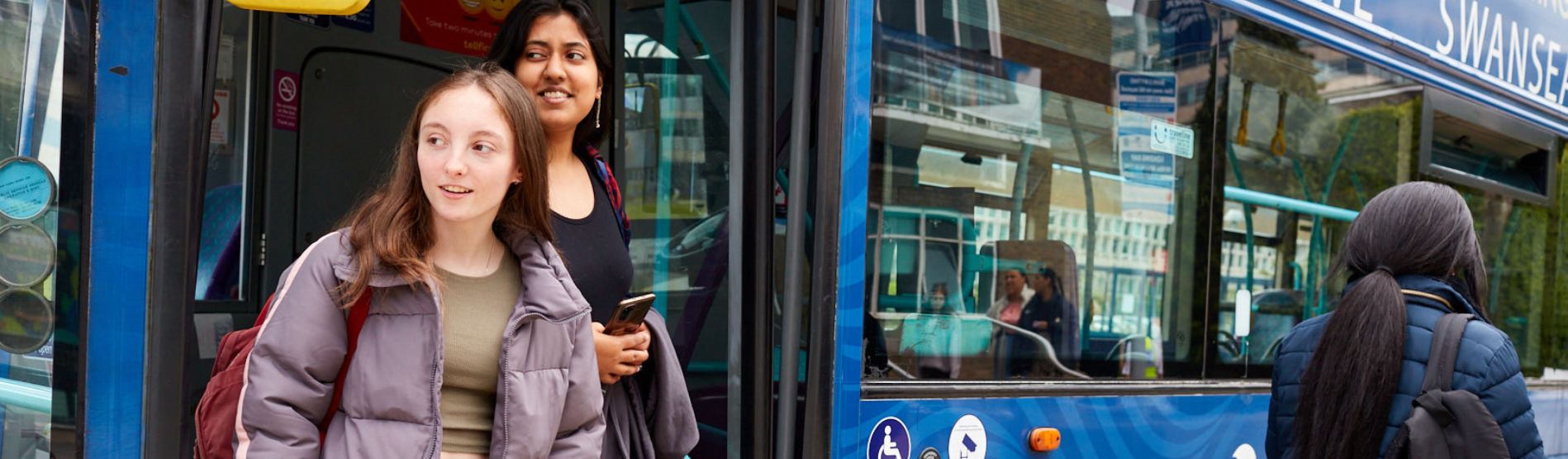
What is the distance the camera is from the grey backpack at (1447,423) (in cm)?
230

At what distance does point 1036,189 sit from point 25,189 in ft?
7.04

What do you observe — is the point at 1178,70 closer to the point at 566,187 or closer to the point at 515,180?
the point at 566,187

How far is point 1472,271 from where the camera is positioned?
260cm

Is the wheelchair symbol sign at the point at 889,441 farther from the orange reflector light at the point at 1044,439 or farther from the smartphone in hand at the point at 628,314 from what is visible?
the smartphone in hand at the point at 628,314

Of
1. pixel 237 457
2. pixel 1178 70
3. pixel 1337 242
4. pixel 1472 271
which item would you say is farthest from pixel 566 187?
pixel 1337 242

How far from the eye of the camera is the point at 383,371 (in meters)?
1.66

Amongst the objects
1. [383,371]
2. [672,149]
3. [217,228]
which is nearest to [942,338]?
[672,149]

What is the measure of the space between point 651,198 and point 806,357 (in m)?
0.56

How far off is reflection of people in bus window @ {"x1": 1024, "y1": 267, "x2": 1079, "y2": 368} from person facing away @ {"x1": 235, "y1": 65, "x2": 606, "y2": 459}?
5.04 ft

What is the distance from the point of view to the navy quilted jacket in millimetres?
2346

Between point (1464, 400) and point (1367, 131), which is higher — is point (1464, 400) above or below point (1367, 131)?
below

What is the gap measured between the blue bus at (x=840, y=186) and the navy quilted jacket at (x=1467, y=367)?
57cm

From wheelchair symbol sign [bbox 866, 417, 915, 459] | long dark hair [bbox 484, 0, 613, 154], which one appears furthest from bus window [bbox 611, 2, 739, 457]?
wheelchair symbol sign [bbox 866, 417, 915, 459]

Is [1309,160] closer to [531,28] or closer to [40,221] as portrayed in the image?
[531,28]
